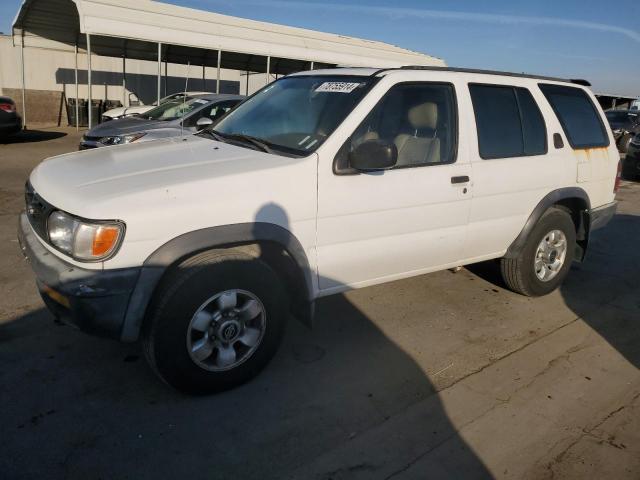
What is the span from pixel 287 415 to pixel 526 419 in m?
1.35

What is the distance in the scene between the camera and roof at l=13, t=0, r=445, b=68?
14640 mm

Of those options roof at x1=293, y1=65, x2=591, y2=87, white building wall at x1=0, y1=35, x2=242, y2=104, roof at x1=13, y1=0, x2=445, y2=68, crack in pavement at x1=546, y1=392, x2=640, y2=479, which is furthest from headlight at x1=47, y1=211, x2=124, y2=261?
white building wall at x1=0, y1=35, x2=242, y2=104

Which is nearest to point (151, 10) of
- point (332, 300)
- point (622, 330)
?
point (332, 300)

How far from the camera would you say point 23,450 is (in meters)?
2.51

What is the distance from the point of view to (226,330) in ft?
9.75

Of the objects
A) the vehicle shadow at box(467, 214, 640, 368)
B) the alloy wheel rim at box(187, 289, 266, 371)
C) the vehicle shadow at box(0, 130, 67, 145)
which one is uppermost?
the alloy wheel rim at box(187, 289, 266, 371)

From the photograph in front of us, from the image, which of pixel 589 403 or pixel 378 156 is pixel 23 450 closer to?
pixel 378 156

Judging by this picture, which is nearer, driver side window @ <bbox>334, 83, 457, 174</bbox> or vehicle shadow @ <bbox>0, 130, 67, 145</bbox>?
driver side window @ <bbox>334, 83, 457, 174</bbox>

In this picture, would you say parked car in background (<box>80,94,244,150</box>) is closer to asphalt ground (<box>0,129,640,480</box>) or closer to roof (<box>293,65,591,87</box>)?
roof (<box>293,65,591,87</box>)

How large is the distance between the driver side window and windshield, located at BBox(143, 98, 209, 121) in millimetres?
6789

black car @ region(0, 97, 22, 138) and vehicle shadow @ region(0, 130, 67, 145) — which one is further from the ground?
black car @ region(0, 97, 22, 138)

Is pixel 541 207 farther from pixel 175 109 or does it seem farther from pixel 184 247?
pixel 175 109

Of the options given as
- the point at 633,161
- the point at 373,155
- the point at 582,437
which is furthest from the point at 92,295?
the point at 633,161

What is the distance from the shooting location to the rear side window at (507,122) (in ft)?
13.0
